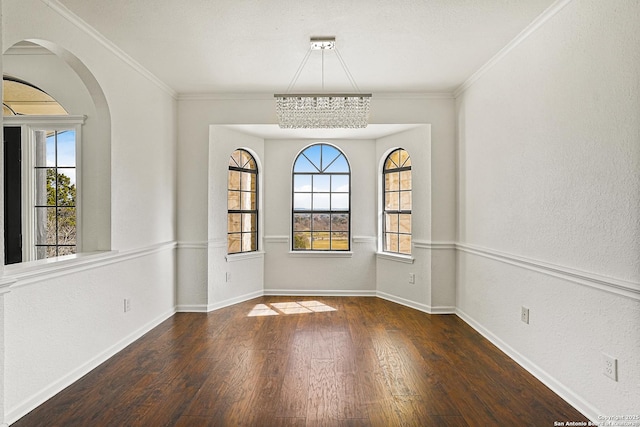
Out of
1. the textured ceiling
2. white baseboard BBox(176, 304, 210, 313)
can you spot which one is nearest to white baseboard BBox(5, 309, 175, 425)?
white baseboard BBox(176, 304, 210, 313)

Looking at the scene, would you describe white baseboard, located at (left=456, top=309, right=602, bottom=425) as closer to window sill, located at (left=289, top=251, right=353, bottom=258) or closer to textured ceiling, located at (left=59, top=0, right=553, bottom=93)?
window sill, located at (left=289, top=251, right=353, bottom=258)

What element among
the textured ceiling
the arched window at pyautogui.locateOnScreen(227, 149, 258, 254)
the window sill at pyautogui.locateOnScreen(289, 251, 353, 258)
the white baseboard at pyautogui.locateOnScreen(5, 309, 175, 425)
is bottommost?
the white baseboard at pyautogui.locateOnScreen(5, 309, 175, 425)

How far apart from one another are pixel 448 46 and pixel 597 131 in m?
1.52

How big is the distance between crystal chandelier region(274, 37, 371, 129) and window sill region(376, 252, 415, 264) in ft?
6.50

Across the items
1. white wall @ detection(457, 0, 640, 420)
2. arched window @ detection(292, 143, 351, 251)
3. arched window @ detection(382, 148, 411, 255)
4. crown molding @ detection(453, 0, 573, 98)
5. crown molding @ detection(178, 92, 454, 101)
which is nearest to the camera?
white wall @ detection(457, 0, 640, 420)

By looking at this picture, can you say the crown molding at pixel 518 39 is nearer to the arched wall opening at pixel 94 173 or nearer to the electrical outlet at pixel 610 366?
the electrical outlet at pixel 610 366

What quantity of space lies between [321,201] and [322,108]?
2.24m

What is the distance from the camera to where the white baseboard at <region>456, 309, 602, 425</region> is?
2.29 m

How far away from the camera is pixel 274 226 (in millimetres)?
5645

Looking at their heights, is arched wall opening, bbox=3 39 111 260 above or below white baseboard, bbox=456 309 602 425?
above

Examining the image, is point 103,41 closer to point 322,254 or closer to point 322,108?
point 322,108

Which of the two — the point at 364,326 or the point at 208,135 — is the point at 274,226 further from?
the point at 364,326

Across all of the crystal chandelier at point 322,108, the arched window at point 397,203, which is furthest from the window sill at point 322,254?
the crystal chandelier at point 322,108

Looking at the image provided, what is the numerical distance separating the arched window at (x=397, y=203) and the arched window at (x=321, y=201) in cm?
57
